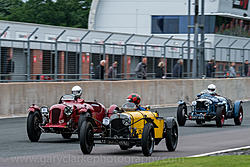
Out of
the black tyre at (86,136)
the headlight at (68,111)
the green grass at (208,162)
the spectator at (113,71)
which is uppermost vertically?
the spectator at (113,71)

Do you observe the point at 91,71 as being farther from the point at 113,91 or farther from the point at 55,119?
the point at 55,119

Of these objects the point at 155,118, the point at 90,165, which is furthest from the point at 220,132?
the point at 90,165

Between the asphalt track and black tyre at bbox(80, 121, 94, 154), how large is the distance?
0.14 metres

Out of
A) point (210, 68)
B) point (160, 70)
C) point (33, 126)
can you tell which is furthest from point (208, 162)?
point (210, 68)

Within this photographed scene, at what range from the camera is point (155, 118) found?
1324 cm

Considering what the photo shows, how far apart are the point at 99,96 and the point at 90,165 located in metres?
14.4

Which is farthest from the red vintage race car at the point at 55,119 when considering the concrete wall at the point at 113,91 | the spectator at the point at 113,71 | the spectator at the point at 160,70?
the spectator at the point at 160,70

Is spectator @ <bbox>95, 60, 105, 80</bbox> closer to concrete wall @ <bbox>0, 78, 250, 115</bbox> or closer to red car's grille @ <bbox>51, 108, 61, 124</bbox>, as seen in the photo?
concrete wall @ <bbox>0, 78, 250, 115</bbox>

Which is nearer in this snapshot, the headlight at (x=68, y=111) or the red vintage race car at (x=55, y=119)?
the red vintage race car at (x=55, y=119)

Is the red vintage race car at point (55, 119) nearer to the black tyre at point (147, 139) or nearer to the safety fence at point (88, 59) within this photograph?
the black tyre at point (147, 139)

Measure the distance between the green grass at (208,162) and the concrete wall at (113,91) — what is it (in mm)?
9573

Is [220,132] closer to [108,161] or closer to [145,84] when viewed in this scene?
[108,161]

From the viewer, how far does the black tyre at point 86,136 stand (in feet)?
39.2

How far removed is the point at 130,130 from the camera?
12.6 m
